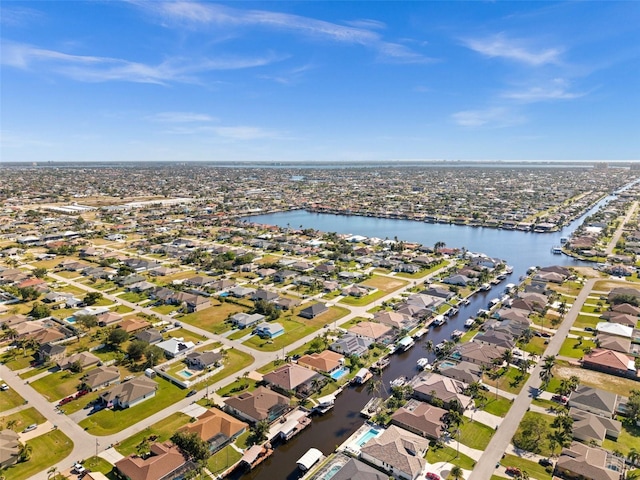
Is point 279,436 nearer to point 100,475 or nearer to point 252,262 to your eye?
point 100,475

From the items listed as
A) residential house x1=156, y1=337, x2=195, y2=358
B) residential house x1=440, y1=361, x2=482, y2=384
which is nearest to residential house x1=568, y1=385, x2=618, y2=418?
residential house x1=440, y1=361, x2=482, y2=384

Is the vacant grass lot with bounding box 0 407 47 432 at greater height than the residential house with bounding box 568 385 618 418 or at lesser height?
lesser

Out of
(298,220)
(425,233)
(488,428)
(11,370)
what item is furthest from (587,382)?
(298,220)

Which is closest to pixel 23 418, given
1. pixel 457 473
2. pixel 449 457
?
pixel 449 457

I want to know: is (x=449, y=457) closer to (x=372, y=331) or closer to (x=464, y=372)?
→ (x=464, y=372)

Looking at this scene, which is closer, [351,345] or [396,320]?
[351,345]

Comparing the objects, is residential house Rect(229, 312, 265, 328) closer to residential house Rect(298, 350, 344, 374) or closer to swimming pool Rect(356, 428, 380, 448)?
residential house Rect(298, 350, 344, 374)

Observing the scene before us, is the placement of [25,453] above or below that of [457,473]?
below
